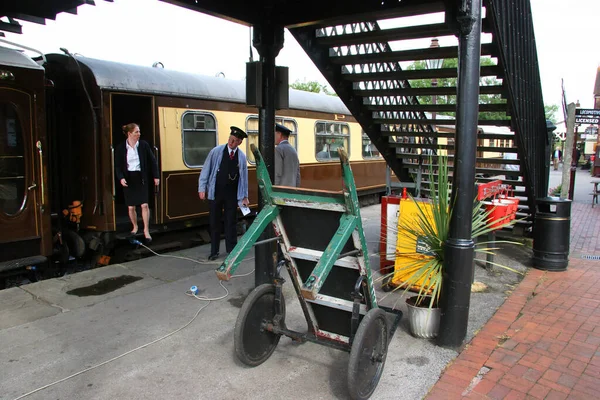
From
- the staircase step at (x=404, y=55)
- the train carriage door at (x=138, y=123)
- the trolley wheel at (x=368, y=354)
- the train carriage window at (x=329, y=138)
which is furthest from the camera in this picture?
the train carriage window at (x=329, y=138)

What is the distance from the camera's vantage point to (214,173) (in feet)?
21.3

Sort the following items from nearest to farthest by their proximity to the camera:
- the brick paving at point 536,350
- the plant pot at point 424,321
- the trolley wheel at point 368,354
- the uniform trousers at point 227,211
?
the trolley wheel at point 368,354 → the brick paving at point 536,350 → the plant pot at point 424,321 → the uniform trousers at point 227,211

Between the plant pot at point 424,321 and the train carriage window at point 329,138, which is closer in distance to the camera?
the plant pot at point 424,321

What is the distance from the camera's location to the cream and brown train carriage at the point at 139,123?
645 centimetres

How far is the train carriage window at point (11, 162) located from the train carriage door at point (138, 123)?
1.25 meters

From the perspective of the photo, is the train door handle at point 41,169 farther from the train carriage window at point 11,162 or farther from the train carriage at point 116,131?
the train carriage window at point 11,162

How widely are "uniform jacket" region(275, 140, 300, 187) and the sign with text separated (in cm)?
697

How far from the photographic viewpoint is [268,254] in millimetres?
4863

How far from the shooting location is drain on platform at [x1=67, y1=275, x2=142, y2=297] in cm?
523

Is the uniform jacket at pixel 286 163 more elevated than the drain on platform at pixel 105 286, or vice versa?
the uniform jacket at pixel 286 163

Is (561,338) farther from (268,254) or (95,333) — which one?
(95,333)

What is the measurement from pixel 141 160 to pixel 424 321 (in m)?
4.72

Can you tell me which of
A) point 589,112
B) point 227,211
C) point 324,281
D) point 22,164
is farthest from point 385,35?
point 589,112

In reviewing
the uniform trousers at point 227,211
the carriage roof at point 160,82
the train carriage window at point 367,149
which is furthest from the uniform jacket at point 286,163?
the train carriage window at point 367,149
